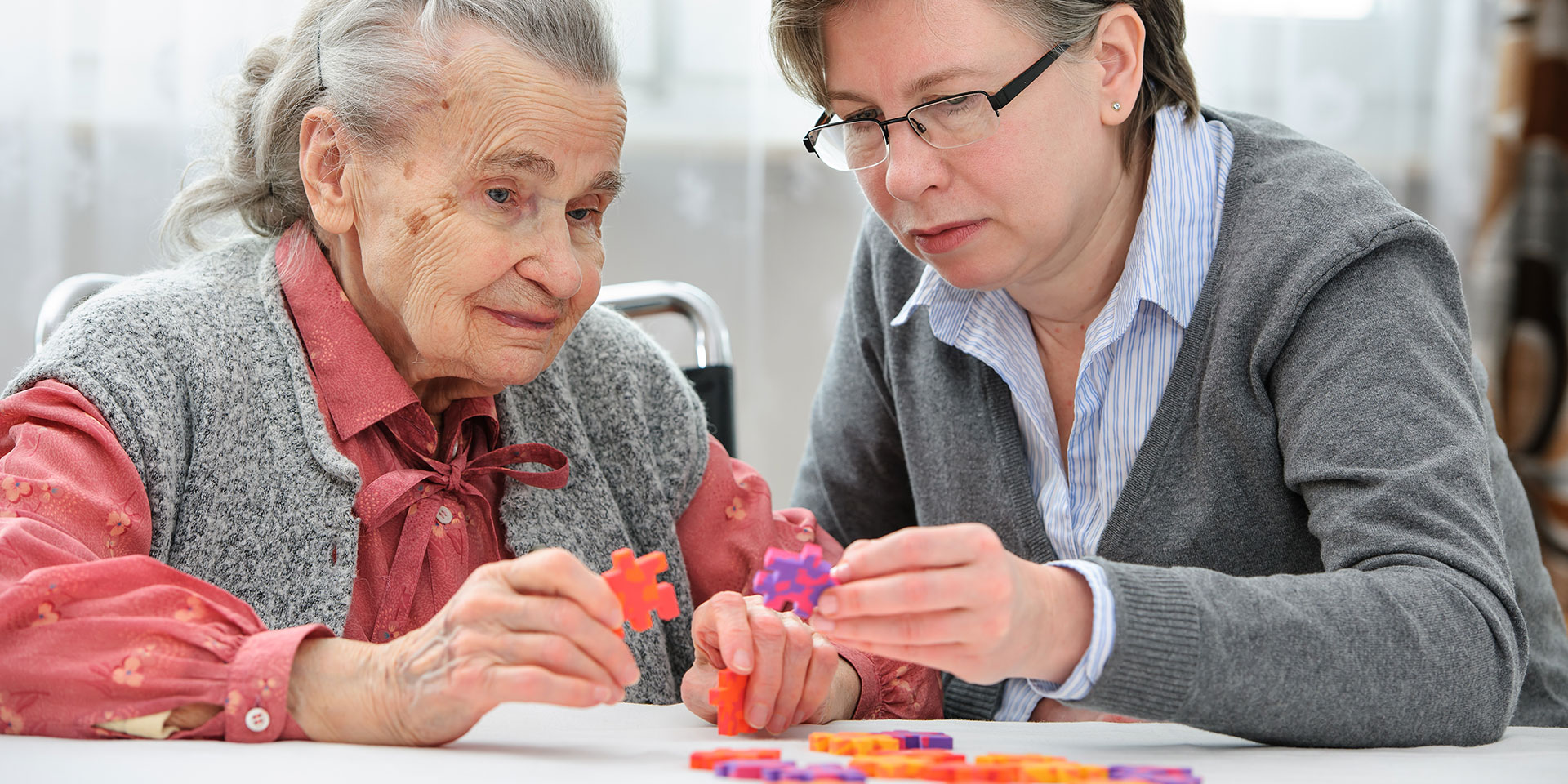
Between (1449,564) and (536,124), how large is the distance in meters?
0.97

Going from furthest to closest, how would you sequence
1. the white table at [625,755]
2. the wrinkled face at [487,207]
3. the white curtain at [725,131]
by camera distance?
1. the white curtain at [725,131]
2. the wrinkled face at [487,207]
3. the white table at [625,755]

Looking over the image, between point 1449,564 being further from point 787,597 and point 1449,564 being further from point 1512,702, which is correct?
point 787,597

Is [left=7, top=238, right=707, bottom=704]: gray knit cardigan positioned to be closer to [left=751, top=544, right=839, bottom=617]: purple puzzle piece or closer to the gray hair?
the gray hair

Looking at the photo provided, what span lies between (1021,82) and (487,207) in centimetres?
59

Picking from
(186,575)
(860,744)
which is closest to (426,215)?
(186,575)

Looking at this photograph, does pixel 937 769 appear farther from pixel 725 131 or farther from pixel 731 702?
pixel 725 131

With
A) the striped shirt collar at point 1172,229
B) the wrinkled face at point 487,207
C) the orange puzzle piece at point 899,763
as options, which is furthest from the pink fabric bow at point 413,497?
the striped shirt collar at point 1172,229

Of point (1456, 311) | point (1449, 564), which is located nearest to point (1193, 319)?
point (1456, 311)

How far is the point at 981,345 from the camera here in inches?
65.2

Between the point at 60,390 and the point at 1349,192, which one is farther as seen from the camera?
the point at 1349,192

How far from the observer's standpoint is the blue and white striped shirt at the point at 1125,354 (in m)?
1.50

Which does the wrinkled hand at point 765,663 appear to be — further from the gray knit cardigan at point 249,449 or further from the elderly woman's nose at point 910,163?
the elderly woman's nose at point 910,163

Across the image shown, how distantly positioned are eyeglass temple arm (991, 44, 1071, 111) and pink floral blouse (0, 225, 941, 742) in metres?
0.62

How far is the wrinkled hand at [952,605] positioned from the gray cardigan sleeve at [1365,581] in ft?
0.22
